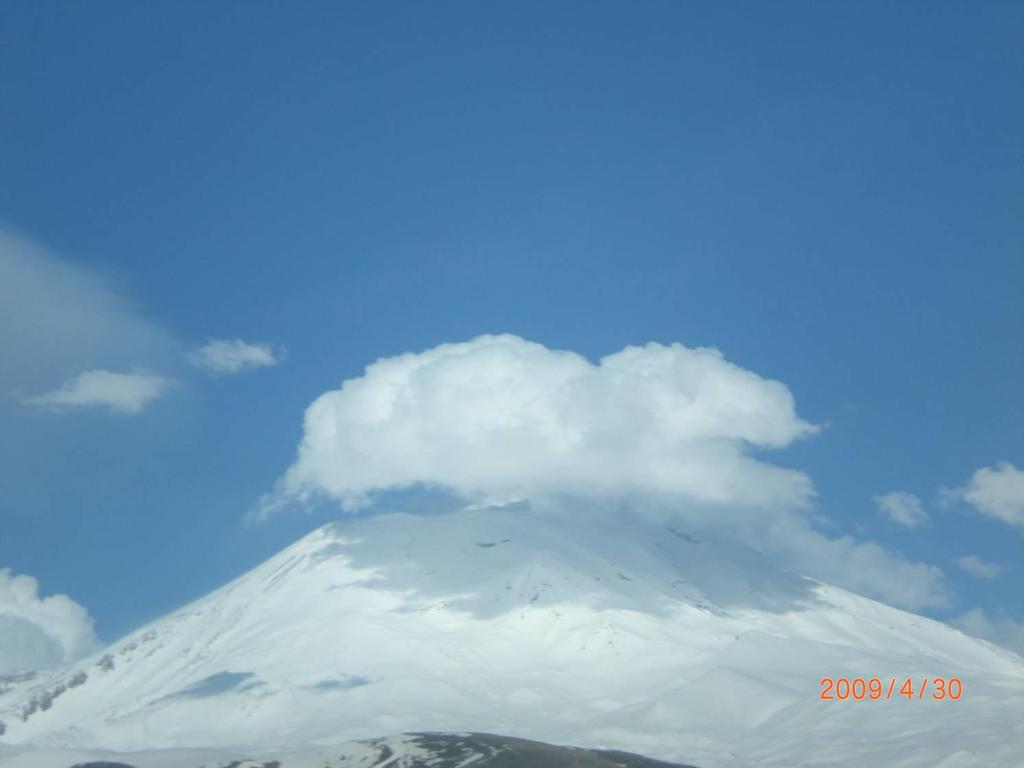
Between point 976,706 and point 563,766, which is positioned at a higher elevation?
point 976,706

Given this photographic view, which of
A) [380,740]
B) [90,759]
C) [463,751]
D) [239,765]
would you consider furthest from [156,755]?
[463,751]

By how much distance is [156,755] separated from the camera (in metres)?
180

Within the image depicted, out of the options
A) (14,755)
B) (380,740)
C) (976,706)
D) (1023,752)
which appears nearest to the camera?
(1023,752)

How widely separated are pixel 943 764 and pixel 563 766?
167 ft

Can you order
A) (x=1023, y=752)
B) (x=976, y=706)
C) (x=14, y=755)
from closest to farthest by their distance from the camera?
1. (x=1023, y=752)
2. (x=14, y=755)
3. (x=976, y=706)

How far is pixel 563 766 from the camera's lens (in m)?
154

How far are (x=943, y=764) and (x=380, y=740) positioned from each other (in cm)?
7790

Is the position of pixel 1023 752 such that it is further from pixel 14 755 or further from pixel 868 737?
pixel 14 755

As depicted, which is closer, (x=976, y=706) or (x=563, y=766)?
(x=563, y=766)

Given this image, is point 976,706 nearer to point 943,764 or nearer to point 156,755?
point 943,764

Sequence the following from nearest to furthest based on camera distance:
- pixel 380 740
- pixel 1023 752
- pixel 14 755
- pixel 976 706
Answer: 1. pixel 1023 752
2. pixel 380 740
3. pixel 14 755
4. pixel 976 706

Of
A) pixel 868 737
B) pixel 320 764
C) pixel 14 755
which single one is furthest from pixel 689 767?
pixel 14 755

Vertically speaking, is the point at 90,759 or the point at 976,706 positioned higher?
the point at 976,706

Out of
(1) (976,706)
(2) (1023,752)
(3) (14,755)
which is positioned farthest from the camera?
(1) (976,706)
